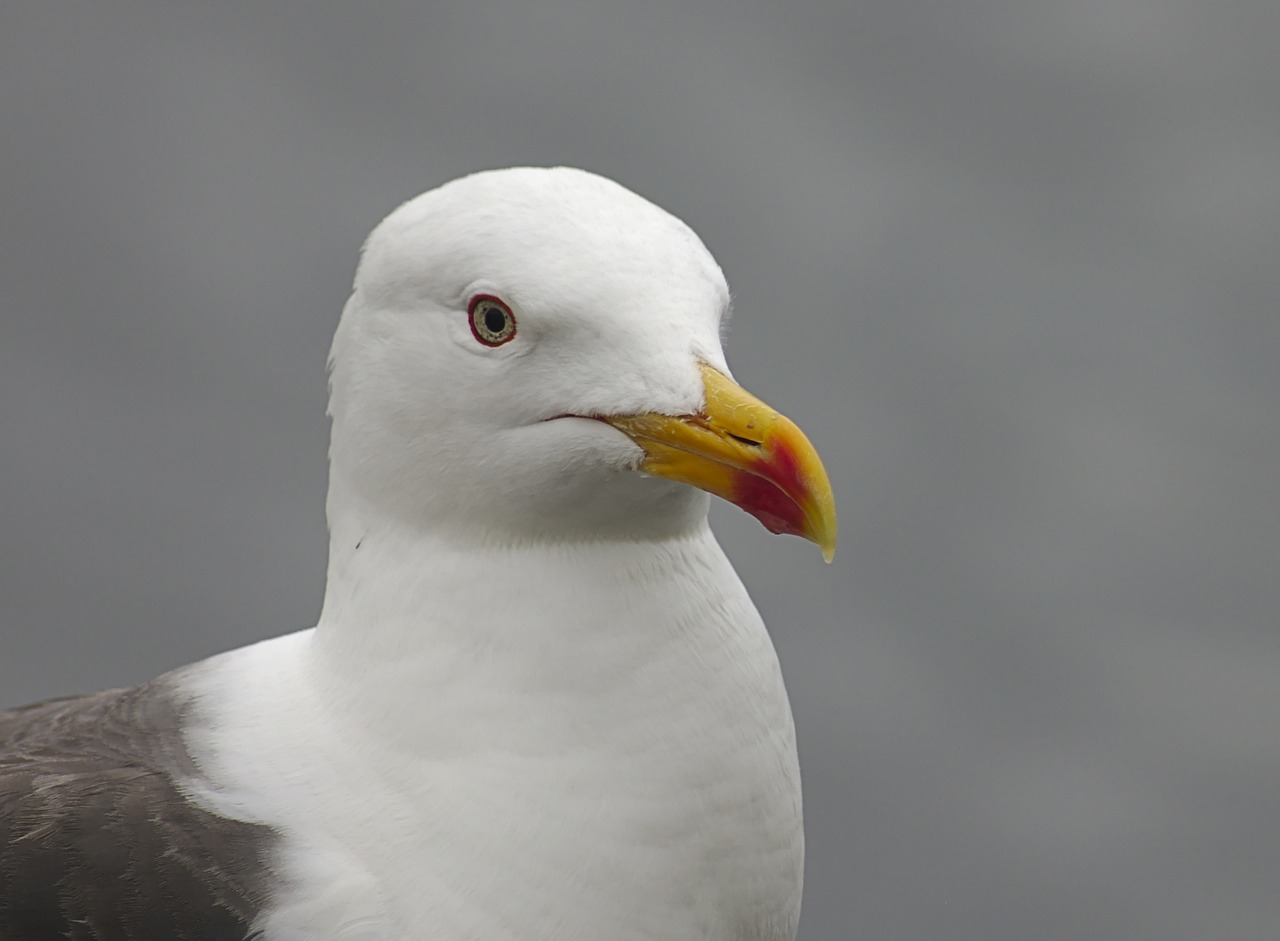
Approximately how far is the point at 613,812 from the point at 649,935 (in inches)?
4.6

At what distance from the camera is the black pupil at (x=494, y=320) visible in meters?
1.48

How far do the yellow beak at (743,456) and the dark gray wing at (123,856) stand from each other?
511 mm

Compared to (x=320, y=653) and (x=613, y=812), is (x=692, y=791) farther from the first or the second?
(x=320, y=653)

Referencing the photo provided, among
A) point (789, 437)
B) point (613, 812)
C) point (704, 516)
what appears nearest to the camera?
point (789, 437)

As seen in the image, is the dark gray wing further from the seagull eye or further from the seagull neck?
the seagull eye

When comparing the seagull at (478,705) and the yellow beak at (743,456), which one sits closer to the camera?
the yellow beak at (743,456)

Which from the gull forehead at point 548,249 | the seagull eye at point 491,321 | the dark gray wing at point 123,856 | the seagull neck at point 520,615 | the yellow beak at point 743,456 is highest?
the gull forehead at point 548,249

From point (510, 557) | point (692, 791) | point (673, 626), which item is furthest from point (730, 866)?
point (510, 557)

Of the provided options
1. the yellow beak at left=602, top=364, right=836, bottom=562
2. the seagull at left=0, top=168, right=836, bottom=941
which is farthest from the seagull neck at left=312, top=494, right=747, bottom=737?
the yellow beak at left=602, top=364, right=836, bottom=562

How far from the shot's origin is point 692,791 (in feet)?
5.15

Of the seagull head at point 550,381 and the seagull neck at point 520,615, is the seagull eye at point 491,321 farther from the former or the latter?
the seagull neck at point 520,615

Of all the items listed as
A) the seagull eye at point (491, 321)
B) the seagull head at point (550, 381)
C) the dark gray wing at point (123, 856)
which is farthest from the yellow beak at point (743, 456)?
the dark gray wing at point (123, 856)

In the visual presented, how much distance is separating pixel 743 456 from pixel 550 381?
0.18m

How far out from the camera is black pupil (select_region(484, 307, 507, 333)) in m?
1.48
